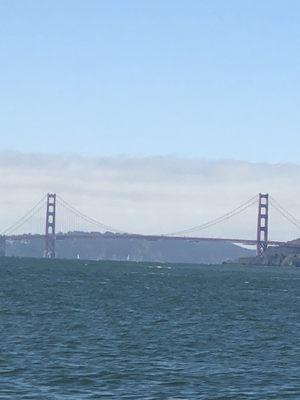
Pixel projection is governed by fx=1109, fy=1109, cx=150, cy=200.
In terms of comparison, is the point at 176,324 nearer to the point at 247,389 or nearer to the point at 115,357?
the point at 115,357

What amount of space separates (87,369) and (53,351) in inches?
185

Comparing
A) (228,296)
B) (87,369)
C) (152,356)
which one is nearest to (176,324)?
(152,356)

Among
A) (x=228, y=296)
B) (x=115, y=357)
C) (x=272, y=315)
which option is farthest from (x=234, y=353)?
(x=228, y=296)

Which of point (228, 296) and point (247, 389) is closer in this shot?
point (247, 389)

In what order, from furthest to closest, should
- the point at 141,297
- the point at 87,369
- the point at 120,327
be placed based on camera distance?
the point at 141,297, the point at 120,327, the point at 87,369

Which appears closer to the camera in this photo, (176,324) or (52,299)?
(176,324)

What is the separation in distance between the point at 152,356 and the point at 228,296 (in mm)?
48330

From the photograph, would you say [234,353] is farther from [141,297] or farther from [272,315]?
[141,297]

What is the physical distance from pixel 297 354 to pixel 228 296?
45604mm

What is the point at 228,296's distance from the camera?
86.6 m

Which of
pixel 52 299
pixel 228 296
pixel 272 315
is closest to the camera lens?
pixel 272 315

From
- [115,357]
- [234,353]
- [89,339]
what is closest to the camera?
[115,357]

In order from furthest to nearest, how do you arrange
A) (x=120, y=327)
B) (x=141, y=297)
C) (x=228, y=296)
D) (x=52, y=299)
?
(x=228, y=296), (x=141, y=297), (x=52, y=299), (x=120, y=327)

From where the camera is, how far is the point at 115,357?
38.0 meters
